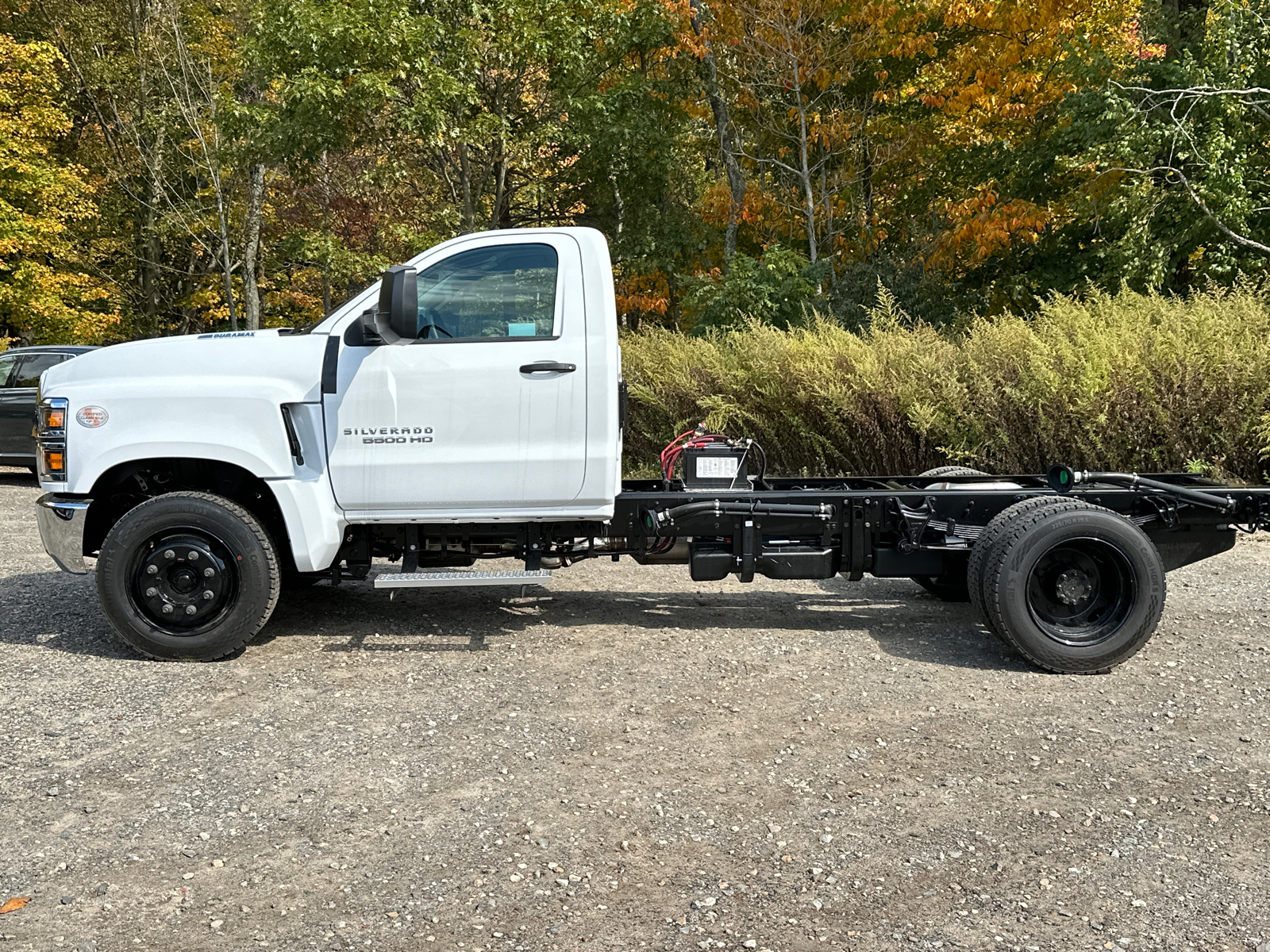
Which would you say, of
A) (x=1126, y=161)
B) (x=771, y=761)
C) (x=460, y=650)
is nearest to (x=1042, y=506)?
(x=771, y=761)

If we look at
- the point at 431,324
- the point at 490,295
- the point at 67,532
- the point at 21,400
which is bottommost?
the point at 67,532

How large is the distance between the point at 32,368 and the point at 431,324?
11.6 metres

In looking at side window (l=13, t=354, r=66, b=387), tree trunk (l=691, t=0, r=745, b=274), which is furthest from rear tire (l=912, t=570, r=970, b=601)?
tree trunk (l=691, t=0, r=745, b=274)

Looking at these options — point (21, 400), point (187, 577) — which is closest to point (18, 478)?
point (21, 400)

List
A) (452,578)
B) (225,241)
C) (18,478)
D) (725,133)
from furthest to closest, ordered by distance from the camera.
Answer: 1. (225,241)
2. (725,133)
3. (18,478)
4. (452,578)

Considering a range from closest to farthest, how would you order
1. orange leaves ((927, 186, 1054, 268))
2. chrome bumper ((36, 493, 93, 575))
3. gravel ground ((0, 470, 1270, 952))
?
gravel ground ((0, 470, 1270, 952)) → chrome bumper ((36, 493, 93, 575)) → orange leaves ((927, 186, 1054, 268))

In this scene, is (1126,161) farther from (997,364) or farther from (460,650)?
(460,650)

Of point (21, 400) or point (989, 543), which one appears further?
point (21, 400)

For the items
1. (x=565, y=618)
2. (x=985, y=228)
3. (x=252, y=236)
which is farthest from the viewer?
(x=252, y=236)

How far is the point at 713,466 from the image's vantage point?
276 inches

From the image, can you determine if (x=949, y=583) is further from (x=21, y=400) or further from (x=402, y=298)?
(x=21, y=400)

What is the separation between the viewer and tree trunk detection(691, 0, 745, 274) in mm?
20453

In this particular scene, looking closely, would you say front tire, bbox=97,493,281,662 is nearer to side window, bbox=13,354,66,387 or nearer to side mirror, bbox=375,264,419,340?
side mirror, bbox=375,264,419,340

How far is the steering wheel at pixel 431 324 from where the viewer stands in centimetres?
624
